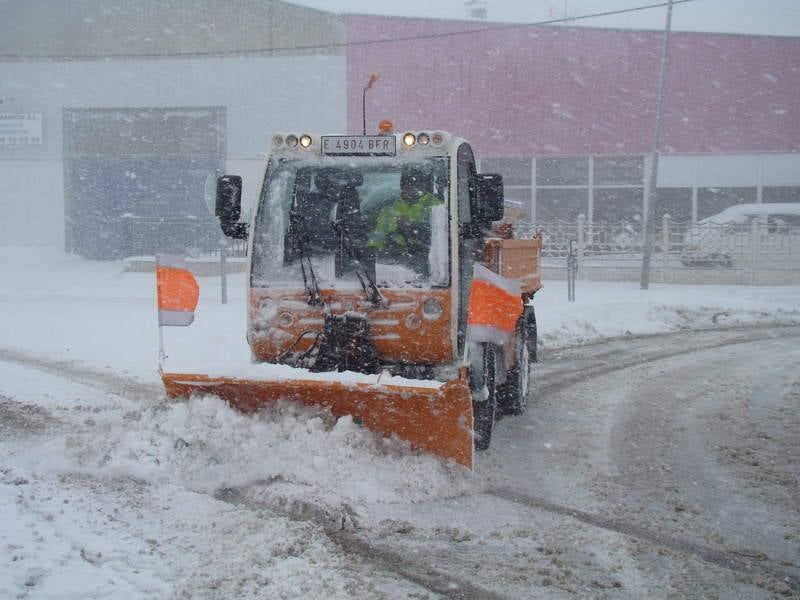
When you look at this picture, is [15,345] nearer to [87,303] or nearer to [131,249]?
[87,303]

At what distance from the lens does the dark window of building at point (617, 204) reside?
29.2m

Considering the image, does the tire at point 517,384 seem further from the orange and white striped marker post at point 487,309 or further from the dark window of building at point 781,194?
the dark window of building at point 781,194

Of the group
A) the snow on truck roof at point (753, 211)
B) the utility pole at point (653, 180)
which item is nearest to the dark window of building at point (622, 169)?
the snow on truck roof at point (753, 211)

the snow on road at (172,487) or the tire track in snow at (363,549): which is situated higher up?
the snow on road at (172,487)

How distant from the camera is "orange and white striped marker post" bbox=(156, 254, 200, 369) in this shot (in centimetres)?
682

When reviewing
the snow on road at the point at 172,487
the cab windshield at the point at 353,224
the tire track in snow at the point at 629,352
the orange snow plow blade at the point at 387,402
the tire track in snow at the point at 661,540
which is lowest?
the tire track in snow at the point at 629,352

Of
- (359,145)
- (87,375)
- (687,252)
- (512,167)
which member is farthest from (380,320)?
(512,167)

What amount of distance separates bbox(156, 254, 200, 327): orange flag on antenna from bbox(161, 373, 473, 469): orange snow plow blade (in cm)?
120

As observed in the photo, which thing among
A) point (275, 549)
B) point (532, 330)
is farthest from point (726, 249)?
point (275, 549)

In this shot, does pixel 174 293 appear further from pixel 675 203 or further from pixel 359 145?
pixel 675 203

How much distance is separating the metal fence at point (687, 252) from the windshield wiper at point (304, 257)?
16068 mm

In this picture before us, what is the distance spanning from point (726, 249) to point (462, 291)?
19153 millimetres

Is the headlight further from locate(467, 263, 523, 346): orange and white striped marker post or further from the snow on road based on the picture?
the snow on road

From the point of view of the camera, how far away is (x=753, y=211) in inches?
1033
